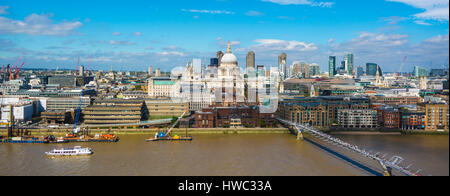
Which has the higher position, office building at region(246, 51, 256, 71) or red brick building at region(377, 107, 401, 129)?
office building at region(246, 51, 256, 71)

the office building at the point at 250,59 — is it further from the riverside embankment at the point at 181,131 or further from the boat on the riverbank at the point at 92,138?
the boat on the riverbank at the point at 92,138

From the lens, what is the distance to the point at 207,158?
821 cm

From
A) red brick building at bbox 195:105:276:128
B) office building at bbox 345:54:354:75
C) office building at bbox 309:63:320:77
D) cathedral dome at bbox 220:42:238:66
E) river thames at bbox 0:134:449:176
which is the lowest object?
river thames at bbox 0:134:449:176

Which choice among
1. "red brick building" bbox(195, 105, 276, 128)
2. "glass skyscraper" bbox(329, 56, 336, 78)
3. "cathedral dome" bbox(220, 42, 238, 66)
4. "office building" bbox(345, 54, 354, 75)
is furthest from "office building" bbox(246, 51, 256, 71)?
"red brick building" bbox(195, 105, 276, 128)

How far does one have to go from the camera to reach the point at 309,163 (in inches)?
302

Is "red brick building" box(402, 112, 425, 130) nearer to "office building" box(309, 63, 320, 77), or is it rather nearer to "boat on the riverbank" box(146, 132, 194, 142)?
"boat on the riverbank" box(146, 132, 194, 142)

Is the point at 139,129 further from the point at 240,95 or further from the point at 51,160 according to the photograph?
the point at 240,95

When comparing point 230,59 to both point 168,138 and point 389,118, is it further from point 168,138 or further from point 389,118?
point 168,138

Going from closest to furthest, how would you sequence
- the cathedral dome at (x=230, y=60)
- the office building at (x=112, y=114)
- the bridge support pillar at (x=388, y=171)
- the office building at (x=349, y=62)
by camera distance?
the bridge support pillar at (x=388, y=171) → the office building at (x=112, y=114) → the cathedral dome at (x=230, y=60) → the office building at (x=349, y=62)

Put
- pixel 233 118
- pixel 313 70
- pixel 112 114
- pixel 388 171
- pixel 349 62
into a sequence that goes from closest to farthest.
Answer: pixel 388 171 < pixel 233 118 < pixel 112 114 < pixel 313 70 < pixel 349 62

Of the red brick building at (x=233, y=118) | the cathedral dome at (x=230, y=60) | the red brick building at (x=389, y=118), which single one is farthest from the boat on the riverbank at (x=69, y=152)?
the cathedral dome at (x=230, y=60)

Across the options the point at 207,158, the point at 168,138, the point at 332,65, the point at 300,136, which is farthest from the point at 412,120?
the point at 332,65

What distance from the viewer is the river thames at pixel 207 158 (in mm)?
7078

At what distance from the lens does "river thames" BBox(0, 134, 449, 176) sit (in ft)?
23.2
